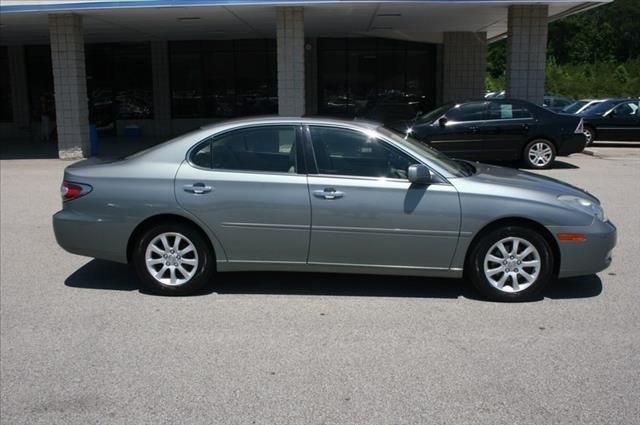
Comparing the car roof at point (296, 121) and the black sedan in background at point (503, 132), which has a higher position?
the car roof at point (296, 121)

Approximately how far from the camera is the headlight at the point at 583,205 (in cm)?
555

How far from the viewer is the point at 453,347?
14.9 ft

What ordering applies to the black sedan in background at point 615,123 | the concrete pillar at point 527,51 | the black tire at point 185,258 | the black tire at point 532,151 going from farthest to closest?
the black sedan in background at point 615,123
the concrete pillar at point 527,51
the black tire at point 532,151
the black tire at point 185,258

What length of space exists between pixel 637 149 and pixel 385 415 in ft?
60.8

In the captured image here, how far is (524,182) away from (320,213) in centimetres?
190

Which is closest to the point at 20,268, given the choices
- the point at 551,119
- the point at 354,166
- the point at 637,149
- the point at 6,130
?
the point at 354,166

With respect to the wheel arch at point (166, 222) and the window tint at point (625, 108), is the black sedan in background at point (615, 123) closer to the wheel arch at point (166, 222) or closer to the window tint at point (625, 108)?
the window tint at point (625, 108)

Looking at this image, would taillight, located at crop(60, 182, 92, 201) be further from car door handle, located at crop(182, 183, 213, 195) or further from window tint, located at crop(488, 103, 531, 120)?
window tint, located at crop(488, 103, 531, 120)

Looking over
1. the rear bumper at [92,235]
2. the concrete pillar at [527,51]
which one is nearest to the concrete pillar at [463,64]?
the concrete pillar at [527,51]

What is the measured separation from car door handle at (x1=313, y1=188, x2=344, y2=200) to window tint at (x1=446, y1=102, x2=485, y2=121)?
30.3 ft

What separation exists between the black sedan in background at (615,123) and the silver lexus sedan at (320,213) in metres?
15.3

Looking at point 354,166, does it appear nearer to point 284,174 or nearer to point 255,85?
point 284,174

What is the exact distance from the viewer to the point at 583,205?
559cm

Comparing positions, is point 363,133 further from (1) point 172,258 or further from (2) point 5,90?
(2) point 5,90
